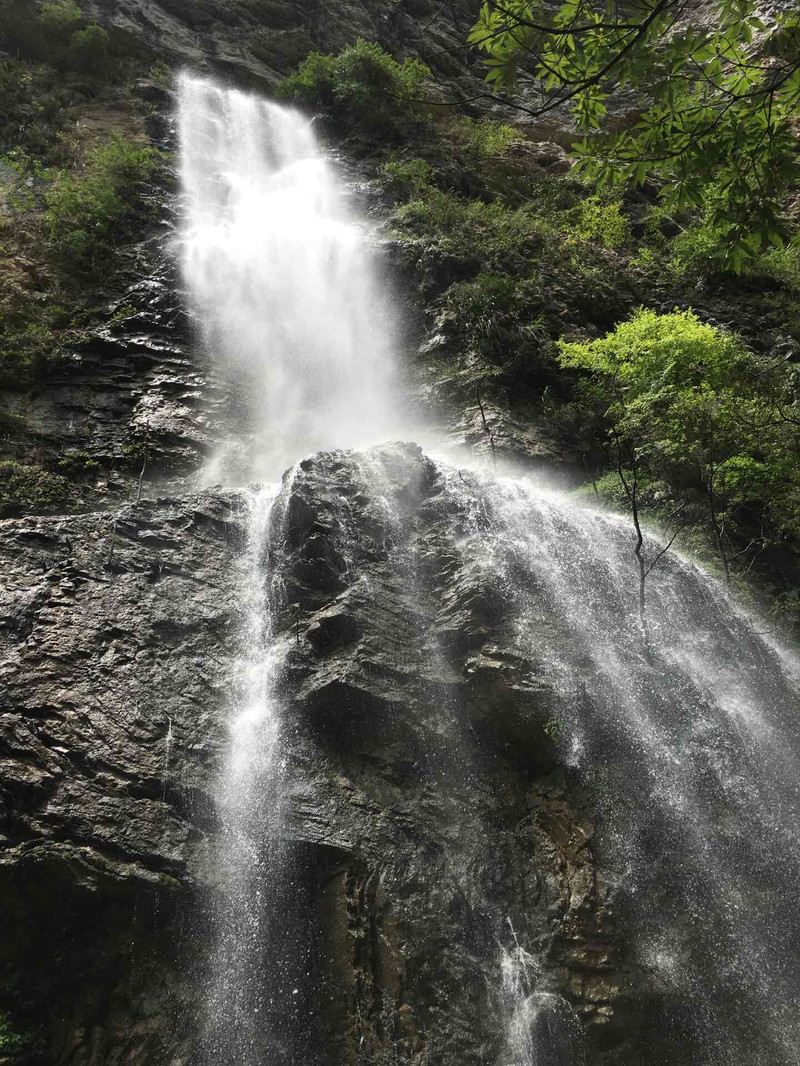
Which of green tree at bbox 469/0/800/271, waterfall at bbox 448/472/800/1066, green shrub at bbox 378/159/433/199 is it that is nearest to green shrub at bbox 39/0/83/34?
green shrub at bbox 378/159/433/199

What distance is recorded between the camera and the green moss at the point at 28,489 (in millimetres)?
9603

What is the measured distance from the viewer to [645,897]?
6383 millimetres

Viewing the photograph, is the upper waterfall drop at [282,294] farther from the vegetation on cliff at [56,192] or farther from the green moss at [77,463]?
the green moss at [77,463]

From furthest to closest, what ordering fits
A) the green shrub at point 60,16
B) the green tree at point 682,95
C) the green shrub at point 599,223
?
the green shrub at point 60,16 < the green shrub at point 599,223 < the green tree at point 682,95

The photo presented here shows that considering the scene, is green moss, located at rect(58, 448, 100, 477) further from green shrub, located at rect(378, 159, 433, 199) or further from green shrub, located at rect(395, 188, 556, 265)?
green shrub, located at rect(378, 159, 433, 199)

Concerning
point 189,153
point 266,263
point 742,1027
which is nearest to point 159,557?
point 742,1027

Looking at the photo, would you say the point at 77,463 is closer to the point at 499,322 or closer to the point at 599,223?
the point at 499,322

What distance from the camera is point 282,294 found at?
1662cm

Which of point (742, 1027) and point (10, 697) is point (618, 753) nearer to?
point (742, 1027)

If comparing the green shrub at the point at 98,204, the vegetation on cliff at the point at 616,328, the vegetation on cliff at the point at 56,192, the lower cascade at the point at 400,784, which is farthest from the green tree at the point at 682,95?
the green shrub at the point at 98,204

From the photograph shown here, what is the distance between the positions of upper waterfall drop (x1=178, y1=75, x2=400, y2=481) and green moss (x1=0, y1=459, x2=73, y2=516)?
2.92m

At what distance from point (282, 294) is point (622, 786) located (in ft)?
48.5

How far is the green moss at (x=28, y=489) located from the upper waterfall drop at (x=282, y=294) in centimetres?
292

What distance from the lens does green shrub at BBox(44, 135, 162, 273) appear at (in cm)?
1495
